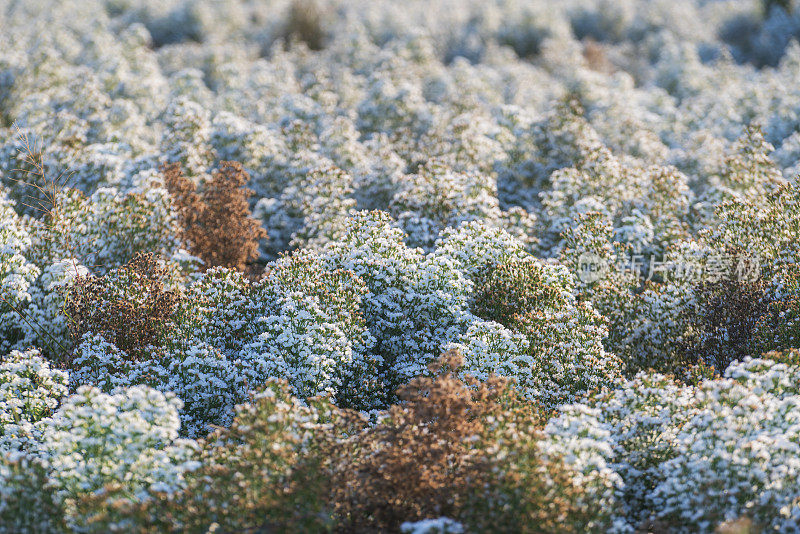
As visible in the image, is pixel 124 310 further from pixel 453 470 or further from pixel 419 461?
pixel 453 470

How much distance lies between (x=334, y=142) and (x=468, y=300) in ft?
25.5

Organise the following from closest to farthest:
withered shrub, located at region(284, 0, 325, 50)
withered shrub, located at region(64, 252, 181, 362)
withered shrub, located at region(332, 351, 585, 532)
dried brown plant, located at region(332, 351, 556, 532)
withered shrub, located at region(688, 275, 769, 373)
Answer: withered shrub, located at region(332, 351, 585, 532) → dried brown plant, located at region(332, 351, 556, 532) → withered shrub, located at region(688, 275, 769, 373) → withered shrub, located at region(64, 252, 181, 362) → withered shrub, located at region(284, 0, 325, 50)

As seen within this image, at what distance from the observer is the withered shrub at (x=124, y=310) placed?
1200 centimetres

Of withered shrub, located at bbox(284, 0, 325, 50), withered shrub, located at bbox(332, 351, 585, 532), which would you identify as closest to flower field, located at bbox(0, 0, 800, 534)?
withered shrub, located at bbox(332, 351, 585, 532)

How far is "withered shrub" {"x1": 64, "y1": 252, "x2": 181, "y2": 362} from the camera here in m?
12.0

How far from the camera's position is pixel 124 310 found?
12.0 meters

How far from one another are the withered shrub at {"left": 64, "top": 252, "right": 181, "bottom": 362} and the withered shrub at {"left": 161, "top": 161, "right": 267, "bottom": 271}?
116 inches

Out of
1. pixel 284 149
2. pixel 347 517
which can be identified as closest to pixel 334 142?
pixel 284 149

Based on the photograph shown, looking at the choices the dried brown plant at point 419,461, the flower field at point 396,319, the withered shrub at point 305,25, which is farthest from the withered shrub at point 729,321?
the withered shrub at point 305,25

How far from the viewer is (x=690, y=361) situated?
1222 centimetres

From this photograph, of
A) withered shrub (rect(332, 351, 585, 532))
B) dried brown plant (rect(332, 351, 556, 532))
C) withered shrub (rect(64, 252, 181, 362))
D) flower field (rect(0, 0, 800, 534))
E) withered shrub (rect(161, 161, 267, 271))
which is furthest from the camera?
withered shrub (rect(161, 161, 267, 271))

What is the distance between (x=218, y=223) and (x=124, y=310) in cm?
372

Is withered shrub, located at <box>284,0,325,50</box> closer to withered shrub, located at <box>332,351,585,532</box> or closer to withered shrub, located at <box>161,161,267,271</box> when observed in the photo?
withered shrub, located at <box>161,161,267,271</box>

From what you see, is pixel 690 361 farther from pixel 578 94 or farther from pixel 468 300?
pixel 578 94
